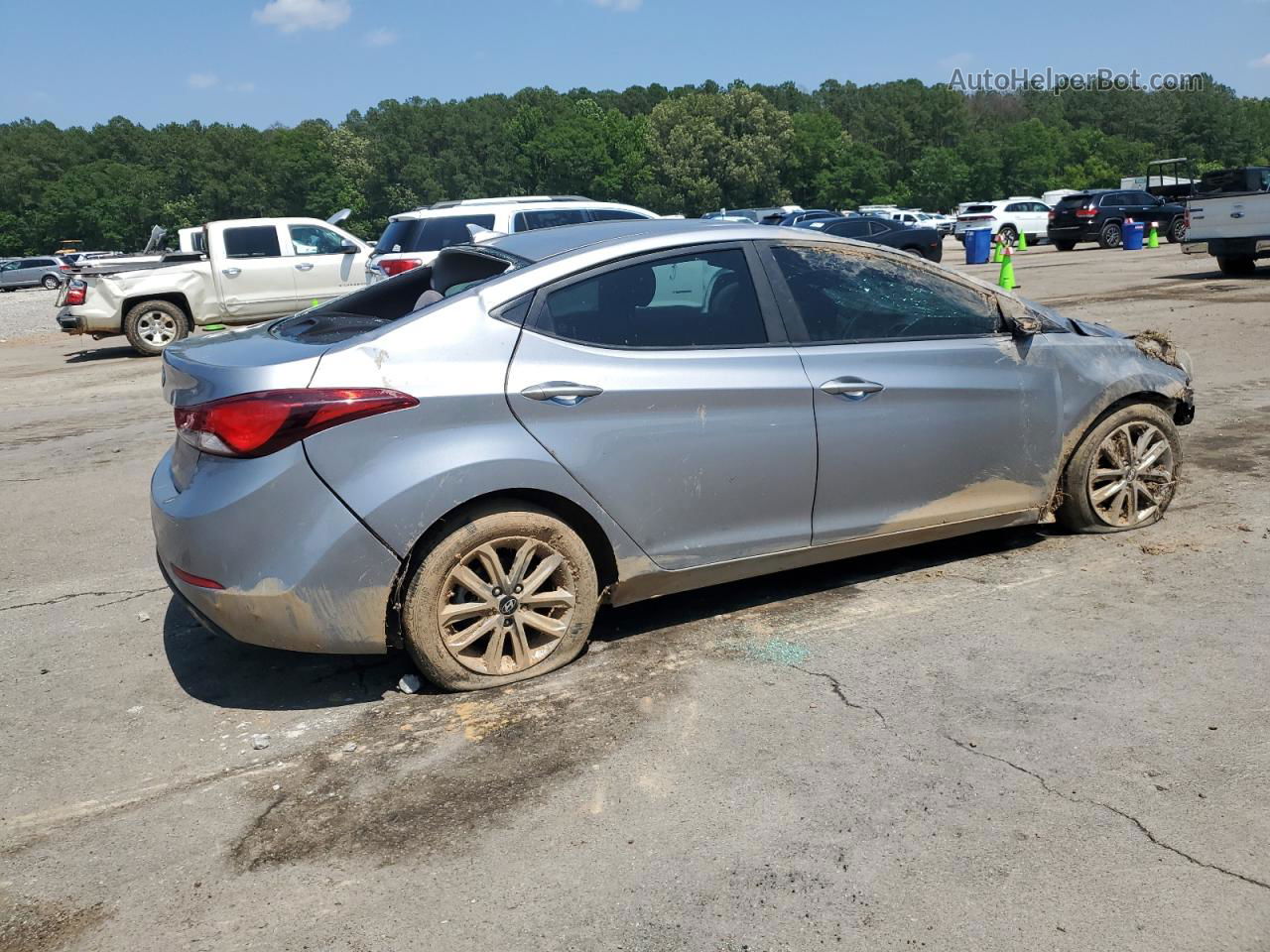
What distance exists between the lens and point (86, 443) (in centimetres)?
973

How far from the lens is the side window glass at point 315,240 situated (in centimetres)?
1791

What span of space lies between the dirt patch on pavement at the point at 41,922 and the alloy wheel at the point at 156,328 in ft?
50.3

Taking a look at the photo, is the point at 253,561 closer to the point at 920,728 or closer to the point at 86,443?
the point at 920,728

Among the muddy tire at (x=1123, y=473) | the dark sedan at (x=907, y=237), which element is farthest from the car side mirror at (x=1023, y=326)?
the dark sedan at (x=907, y=237)

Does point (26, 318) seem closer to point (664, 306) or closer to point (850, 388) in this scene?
point (664, 306)

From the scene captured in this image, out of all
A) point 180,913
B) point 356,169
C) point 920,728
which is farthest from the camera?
point 356,169

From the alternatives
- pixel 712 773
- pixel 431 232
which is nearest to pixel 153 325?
pixel 431 232

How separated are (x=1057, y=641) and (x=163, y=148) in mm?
143557

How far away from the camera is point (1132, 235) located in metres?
32.3

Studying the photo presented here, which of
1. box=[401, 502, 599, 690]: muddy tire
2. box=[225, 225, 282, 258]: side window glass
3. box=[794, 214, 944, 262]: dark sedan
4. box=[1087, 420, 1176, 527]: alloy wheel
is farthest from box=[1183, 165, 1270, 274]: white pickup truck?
box=[401, 502, 599, 690]: muddy tire

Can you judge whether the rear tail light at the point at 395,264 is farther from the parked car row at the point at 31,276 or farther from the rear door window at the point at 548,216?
the parked car row at the point at 31,276

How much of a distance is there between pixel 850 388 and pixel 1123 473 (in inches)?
71.2

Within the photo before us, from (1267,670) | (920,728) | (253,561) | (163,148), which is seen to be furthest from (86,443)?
(163,148)

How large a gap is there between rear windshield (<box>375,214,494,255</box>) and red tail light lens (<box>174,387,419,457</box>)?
11.5 meters
